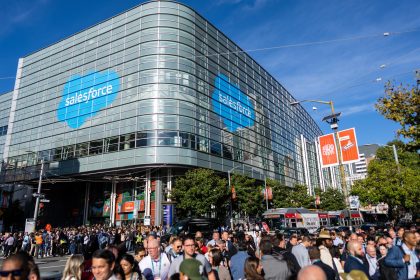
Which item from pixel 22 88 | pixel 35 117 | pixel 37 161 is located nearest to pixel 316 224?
pixel 37 161

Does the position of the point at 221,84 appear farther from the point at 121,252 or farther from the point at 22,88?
the point at 121,252

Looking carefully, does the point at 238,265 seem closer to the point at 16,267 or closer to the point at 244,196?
the point at 16,267

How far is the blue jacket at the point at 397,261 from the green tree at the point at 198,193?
28.8 meters

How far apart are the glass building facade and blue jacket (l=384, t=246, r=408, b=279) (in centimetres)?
3282

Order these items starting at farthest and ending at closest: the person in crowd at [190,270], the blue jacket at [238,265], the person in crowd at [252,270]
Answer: the blue jacket at [238,265]
the person in crowd at [252,270]
the person in crowd at [190,270]

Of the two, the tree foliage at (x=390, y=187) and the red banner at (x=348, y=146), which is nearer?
the red banner at (x=348, y=146)

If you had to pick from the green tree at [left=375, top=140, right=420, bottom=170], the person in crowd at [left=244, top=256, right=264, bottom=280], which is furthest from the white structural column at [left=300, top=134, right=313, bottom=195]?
the person in crowd at [left=244, top=256, right=264, bottom=280]

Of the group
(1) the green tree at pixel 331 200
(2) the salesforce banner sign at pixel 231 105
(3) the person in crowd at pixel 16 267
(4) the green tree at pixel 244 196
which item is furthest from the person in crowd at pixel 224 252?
(1) the green tree at pixel 331 200

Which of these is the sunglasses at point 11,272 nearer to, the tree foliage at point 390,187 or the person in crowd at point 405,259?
the person in crowd at point 405,259

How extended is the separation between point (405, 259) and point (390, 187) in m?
30.9

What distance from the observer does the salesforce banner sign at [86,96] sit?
4395 centimetres

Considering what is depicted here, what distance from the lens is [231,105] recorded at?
5050 cm

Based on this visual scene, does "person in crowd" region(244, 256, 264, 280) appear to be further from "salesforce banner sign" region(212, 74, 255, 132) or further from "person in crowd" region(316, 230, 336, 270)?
"salesforce banner sign" region(212, 74, 255, 132)

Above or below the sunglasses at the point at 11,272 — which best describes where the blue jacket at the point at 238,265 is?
below
